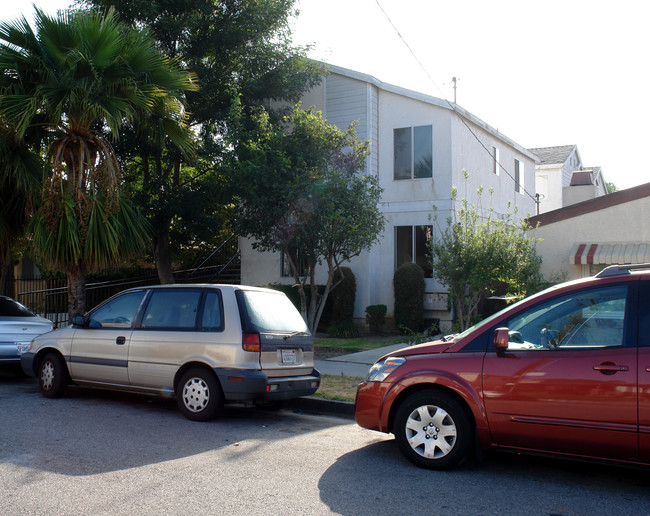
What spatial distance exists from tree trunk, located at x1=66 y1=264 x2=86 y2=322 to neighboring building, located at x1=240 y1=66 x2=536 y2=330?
24.8ft

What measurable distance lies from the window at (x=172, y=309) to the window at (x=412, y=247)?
9.81 m

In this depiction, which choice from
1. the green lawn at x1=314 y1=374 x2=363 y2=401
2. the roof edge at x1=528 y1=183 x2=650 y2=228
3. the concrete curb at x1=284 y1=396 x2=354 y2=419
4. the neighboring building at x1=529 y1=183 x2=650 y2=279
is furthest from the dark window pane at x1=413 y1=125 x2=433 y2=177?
the concrete curb at x1=284 y1=396 x2=354 y2=419

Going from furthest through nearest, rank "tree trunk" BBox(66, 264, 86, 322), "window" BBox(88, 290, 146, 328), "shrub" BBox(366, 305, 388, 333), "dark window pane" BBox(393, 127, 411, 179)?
1. "dark window pane" BBox(393, 127, 411, 179)
2. "shrub" BBox(366, 305, 388, 333)
3. "tree trunk" BBox(66, 264, 86, 322)
4. "window" BBox(88, 290, 146, 328)

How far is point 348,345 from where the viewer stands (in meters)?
14.2

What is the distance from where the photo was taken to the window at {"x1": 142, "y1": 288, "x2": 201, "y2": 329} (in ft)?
25.1

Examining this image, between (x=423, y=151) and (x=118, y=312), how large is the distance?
10.8 meters

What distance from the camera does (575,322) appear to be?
5.09 meters

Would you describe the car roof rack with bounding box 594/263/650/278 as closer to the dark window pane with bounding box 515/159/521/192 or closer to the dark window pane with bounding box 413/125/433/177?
the dark window pane with bounding box 413/125/433/177

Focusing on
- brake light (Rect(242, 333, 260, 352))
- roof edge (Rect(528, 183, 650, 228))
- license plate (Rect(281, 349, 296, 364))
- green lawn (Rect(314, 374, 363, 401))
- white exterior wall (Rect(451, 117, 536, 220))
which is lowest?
green lawn (Rect(314, 374, 363, 401))

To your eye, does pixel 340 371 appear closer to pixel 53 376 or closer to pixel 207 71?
pixel 53 376

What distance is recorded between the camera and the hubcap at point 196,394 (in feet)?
23.7

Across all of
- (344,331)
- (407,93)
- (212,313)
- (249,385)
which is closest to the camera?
(249,385)

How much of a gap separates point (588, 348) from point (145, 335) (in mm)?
5191

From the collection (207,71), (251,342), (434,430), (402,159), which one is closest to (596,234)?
(402,159)
